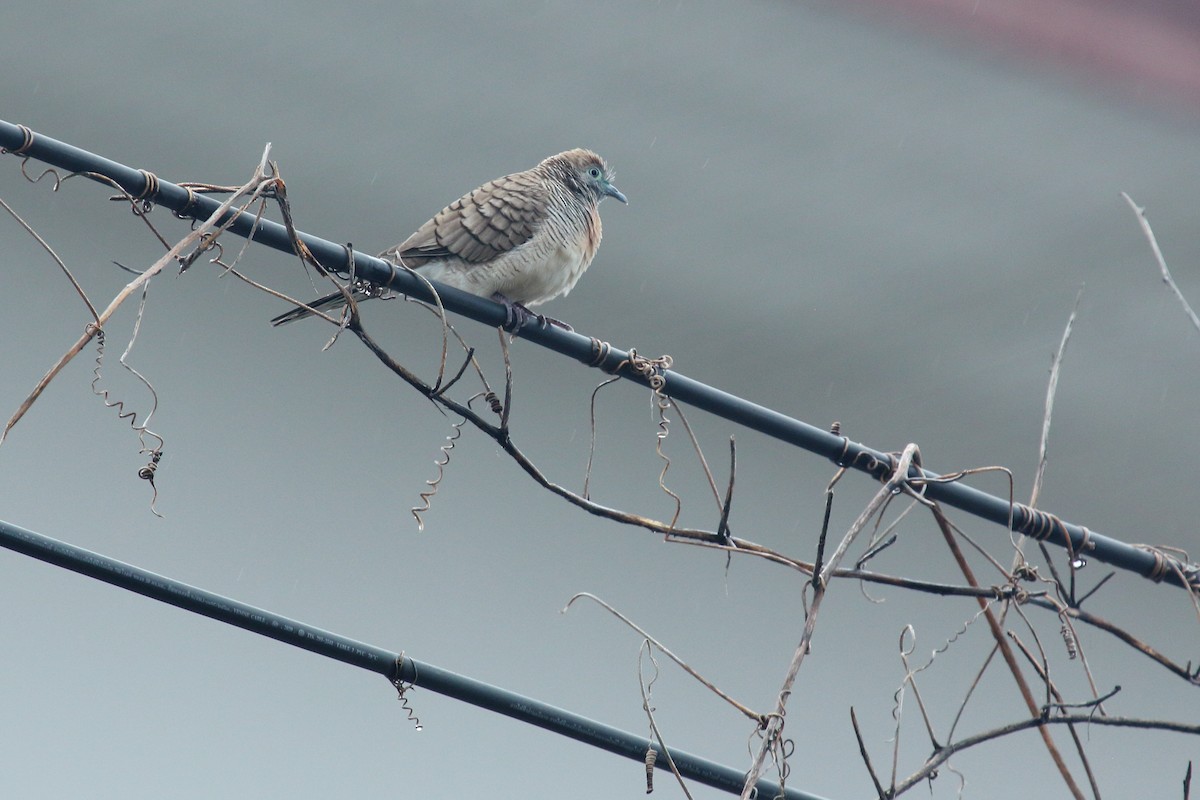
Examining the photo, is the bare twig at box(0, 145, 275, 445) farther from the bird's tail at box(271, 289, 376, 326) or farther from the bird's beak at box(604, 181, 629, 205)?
the bird's beak at box(604, 181, 629, 205)

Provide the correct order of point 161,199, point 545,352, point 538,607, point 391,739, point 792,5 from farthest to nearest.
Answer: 1. point 545,352
2. point 538,607
3. point 391,739
4. point 792,5
5. point 161,199

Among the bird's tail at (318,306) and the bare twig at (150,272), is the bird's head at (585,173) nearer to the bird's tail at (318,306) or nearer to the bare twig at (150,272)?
the bird's tail at (318,306)

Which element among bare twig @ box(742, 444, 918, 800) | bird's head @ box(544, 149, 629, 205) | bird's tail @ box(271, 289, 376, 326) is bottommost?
bare twig @ box(742, 444, 918, 800)

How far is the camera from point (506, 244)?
3.38 metres

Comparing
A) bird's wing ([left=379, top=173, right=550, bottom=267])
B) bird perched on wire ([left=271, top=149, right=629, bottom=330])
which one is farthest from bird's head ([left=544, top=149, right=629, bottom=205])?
bird's wing ([left=379, top=173, right=550, bottom=267])

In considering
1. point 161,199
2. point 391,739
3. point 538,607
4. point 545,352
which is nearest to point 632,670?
point 538,607

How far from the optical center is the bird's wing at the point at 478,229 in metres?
3.36

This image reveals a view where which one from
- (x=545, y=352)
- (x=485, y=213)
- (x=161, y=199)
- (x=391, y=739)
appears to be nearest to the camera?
(x=161, y=199)

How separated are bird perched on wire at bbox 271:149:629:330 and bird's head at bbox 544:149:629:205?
20 cm

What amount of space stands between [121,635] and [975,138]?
10.5 ft

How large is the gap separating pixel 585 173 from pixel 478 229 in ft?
2.09

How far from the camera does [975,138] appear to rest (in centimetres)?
404

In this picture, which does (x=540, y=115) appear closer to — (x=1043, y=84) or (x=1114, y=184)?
(x=1043, y=84)

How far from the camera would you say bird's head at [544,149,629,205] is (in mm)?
3839
